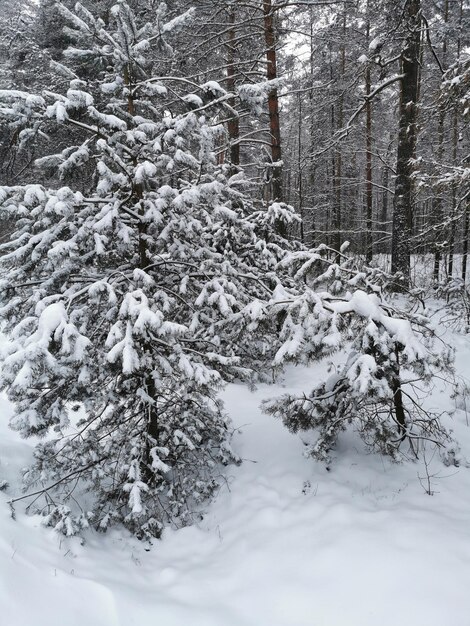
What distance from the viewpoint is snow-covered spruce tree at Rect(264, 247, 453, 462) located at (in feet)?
12.6

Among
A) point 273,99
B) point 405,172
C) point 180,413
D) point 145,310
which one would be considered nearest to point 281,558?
point 180,413

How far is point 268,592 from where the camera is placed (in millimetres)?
3561

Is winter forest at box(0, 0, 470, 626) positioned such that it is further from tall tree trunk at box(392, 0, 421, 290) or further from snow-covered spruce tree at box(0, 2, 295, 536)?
tall tree trunk at box(392, 0, 421, 290)

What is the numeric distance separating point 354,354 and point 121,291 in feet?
9.61

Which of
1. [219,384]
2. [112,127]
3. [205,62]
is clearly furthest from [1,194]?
[205,62]

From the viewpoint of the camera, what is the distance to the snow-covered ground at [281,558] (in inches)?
120

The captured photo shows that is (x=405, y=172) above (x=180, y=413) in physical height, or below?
above

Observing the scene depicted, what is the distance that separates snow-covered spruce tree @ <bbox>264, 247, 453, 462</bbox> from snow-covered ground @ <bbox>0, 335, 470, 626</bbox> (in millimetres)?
502

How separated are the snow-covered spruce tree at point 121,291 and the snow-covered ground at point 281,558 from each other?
1.51 ft

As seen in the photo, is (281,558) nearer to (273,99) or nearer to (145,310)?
(145,310)

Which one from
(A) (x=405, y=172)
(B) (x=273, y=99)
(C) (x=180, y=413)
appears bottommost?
(C) (x=180, y=413)

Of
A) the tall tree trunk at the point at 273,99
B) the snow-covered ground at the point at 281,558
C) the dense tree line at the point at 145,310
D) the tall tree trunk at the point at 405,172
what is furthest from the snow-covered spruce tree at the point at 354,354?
the tall tree trunk at the point at 405,172

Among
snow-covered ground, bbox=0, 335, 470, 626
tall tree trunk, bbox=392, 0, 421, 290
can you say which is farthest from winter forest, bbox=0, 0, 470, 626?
tall tree trunk, bbox=392, 0, 421, 290

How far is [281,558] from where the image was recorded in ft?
13.0
